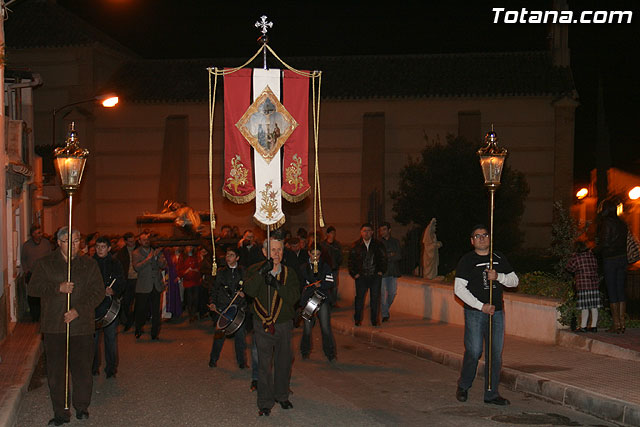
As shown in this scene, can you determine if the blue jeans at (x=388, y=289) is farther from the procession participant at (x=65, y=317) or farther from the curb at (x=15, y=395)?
the procession participant at (x=65, y=317)

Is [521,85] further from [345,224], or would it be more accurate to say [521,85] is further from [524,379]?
[524,379]

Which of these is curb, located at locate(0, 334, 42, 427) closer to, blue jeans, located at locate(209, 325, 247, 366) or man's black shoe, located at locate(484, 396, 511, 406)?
blue jeans, located at locate(209, 325, 247, 366)

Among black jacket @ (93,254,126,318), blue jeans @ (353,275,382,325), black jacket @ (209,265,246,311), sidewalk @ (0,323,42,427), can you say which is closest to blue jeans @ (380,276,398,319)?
blue jeans @ (353,275,382,325)

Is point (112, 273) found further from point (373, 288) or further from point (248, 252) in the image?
point (373, 288)

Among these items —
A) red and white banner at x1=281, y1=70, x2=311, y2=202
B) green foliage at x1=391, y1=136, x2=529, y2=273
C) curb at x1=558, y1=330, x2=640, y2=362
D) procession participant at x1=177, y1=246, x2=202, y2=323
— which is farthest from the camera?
green foliage at x1=391, y1=136, x2=529, y2=273

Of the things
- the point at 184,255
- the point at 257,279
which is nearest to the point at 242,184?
the point at 257,279

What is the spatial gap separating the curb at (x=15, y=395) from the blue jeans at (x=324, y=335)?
394 centimetres

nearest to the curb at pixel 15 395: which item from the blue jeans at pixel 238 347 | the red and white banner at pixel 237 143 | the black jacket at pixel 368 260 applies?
the blue jeans at pixel 238 347

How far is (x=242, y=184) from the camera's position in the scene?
10.6m

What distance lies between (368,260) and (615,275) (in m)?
4.75

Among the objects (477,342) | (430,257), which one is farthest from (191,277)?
(477,342)

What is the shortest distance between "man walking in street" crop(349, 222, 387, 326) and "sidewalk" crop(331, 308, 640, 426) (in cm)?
61

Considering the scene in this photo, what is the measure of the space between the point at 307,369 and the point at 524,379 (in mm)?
3099

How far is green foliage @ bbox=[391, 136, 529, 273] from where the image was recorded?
96.2ft
